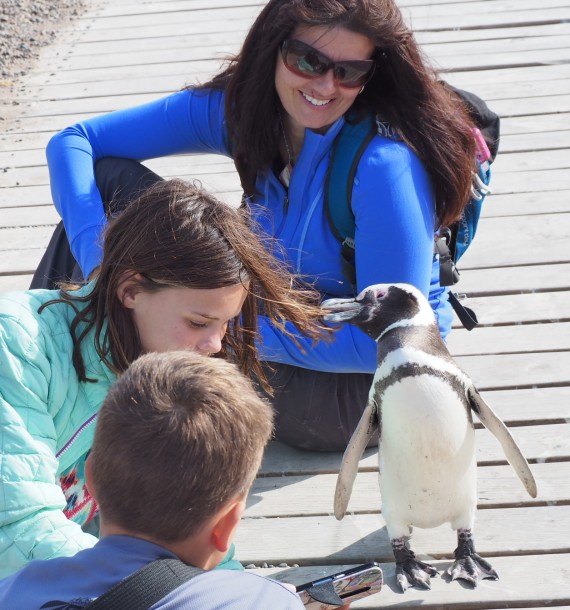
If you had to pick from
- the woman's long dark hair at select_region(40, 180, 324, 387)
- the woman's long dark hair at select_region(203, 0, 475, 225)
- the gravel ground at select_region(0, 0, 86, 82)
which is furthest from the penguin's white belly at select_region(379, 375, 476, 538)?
the gravel ground at select_region(0, 0, 86, 82)

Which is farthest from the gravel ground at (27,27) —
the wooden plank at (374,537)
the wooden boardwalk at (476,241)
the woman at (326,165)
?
the wooden plank at (374,537)

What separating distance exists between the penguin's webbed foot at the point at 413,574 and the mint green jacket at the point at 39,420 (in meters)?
0.66

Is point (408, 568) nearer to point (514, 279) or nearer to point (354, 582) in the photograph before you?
point (354, 582)

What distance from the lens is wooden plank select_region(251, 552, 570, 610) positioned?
5.96 feet

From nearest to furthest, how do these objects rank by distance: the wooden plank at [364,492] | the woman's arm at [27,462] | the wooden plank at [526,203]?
the woman's arm at [27,462]
the wooden plank at [364,492]
the wooden plank at [526,203]

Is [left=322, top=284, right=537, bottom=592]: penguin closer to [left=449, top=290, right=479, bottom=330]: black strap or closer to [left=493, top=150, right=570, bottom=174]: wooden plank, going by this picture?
[left=449, top=290, right=479, bottom=330]: black strap

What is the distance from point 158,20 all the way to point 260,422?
4329 mm

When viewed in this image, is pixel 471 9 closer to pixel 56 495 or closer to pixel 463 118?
pixel 463 118

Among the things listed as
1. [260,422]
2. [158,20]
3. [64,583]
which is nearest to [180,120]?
[260,422]

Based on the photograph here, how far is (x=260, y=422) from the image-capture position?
3.48 ft

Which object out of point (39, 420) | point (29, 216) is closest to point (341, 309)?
point (39, 420)

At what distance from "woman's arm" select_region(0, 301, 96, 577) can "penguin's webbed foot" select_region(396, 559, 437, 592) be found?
0.77 meters

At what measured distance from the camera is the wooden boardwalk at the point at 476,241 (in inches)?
77.9

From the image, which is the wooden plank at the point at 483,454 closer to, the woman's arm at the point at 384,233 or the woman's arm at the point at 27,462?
the woman's arm at the point at 384,233
